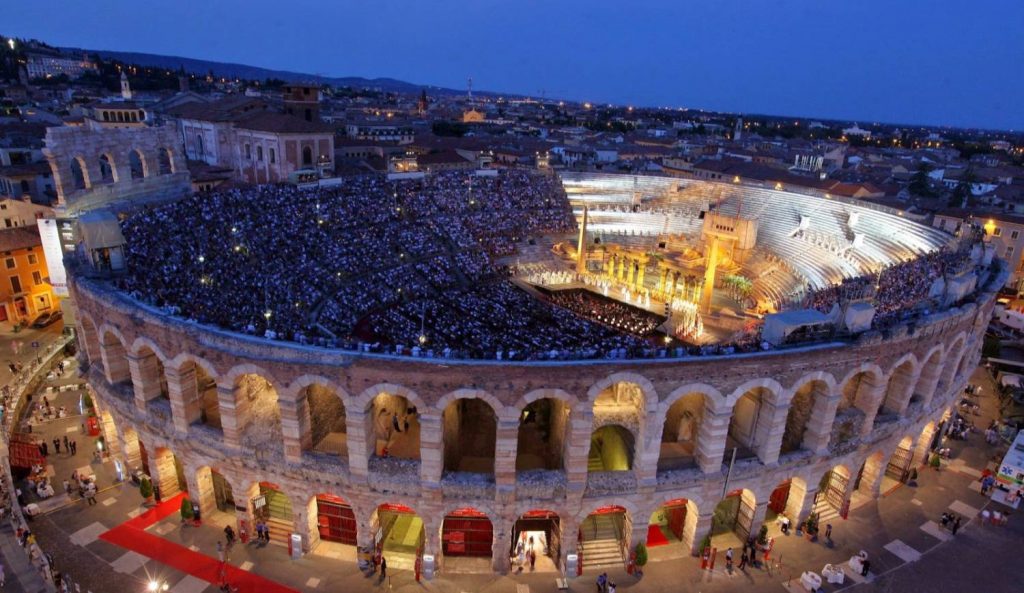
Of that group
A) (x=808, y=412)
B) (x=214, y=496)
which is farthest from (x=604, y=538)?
(x=214, y=496)

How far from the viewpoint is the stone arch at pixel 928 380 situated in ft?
101

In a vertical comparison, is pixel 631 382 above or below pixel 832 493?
above

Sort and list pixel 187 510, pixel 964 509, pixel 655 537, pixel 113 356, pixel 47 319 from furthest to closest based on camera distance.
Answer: pixel 47 319, pixel 964 509, pixel 113 356, pixel 655 537, pixel 187 510

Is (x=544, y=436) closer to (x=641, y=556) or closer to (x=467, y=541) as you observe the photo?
(x=467, y=541)

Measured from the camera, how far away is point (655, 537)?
28516 mm

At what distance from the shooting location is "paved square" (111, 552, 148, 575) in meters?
25.3

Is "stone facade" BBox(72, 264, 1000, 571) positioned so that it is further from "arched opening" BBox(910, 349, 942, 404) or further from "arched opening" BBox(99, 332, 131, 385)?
"arched opening" BBox(910, 349, 942, 404)

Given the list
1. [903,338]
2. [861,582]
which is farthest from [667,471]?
[903,338]

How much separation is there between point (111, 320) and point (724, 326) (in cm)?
3949

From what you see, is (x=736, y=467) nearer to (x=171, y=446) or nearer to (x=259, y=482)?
(x=259, y=482)

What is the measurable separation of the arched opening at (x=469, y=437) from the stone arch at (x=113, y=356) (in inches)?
610

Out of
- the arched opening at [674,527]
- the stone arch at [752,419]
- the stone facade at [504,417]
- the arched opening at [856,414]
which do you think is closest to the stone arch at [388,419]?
the stone facade at [504,417]

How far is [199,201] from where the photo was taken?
154ft

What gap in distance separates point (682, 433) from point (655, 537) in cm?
503
